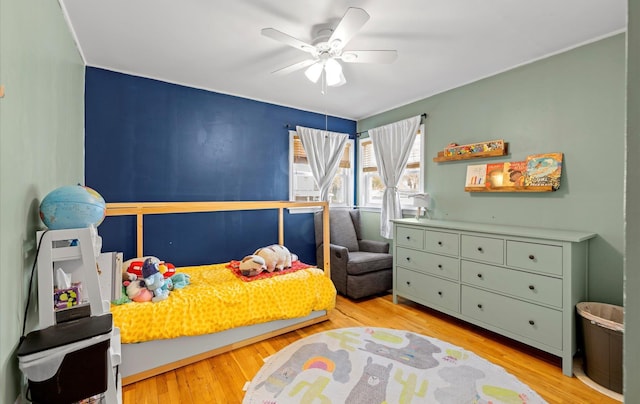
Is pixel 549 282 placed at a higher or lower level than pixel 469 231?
lower

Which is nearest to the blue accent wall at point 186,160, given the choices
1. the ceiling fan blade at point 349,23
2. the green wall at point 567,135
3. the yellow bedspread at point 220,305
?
the yellow bedspread at point 220,305

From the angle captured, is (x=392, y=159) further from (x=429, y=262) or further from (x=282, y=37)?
(x=282, y=37)

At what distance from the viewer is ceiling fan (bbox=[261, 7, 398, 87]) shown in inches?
69.0

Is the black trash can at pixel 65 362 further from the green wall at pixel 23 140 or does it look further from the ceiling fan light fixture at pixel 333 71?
the ceiling fan light fixture at pixel 333 71

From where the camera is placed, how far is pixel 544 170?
8.23 ft

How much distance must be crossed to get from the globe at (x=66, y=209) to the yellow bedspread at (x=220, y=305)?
0.95 meters

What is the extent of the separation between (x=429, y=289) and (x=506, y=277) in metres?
0.78

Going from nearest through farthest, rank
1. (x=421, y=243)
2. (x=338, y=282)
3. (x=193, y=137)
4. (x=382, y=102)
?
(x=421, y=243) < (x=193, y=137) < (x=338, y=282) < (x=382, y=102)

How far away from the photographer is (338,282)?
357cm

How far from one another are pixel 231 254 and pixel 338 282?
4.47 feet

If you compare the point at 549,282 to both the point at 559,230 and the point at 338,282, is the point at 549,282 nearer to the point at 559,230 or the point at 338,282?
the point at 559,230

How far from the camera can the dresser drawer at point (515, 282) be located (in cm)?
212

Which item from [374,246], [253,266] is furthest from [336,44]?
[374,246]

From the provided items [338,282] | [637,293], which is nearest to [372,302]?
[338,282]
